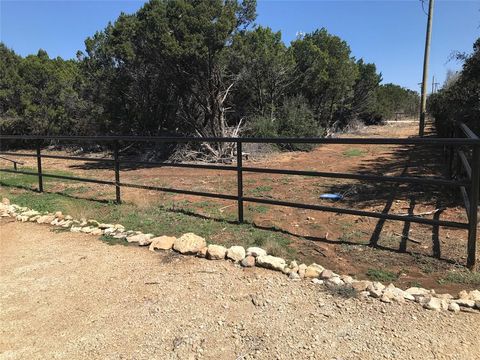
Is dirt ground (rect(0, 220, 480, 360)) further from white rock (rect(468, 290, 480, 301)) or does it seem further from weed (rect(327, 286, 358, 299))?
white rock (rect(468, 290, 480, 301))

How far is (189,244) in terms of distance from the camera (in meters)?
4.54

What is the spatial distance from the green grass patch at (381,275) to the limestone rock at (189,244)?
1798 millimetres

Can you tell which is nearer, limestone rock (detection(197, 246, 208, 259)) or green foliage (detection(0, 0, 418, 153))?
limestone rock (detection(197, 246, 208, 259))

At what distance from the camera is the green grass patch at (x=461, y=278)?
3.72m

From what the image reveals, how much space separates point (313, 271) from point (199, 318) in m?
1.23

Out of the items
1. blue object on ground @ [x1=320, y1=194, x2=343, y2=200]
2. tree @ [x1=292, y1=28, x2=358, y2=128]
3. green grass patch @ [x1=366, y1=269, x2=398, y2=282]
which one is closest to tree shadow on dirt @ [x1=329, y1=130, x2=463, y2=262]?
blue object on ground @ [x1=320, y1=194, x2=343, y2=200]

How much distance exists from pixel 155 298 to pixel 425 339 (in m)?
2.14

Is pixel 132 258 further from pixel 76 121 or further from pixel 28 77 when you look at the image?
pixel 28 77

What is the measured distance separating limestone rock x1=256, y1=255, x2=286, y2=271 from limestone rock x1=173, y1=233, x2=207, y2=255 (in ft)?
2.45

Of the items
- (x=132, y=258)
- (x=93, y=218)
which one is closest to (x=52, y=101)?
(x=93, y=218)

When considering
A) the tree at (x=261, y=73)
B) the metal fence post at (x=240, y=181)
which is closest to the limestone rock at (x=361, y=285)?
the metal fence post at (x=240, y=181)

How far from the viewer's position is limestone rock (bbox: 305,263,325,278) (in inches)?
149

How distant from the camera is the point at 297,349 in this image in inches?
106

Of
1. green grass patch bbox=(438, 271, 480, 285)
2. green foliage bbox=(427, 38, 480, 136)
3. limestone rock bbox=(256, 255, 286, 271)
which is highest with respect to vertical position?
green foliage bbox=(427, 38, 480, 136)
